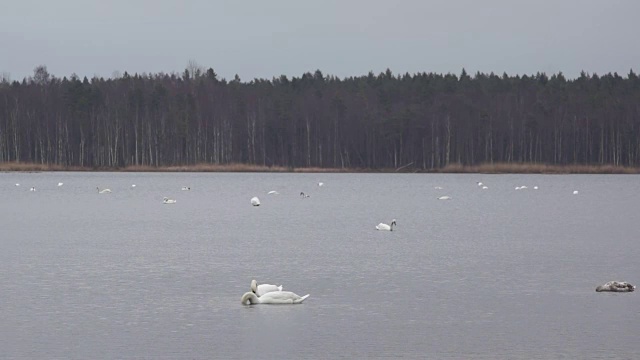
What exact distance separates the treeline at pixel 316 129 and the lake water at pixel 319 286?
5989 cm

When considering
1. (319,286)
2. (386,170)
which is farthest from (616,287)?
(386,170)

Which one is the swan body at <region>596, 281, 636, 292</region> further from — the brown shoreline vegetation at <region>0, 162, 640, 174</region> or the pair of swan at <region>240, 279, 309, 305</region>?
the brown shoreline vegetation at <region>0, 162, 640, 174</region>

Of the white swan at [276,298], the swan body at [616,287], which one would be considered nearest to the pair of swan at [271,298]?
the white swan at [276,298]

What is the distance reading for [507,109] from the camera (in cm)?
9756

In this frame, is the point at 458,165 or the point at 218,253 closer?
the point at 218,253

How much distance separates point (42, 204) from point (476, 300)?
31112mm

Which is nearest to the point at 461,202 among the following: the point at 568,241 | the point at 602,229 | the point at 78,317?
the point at 602,229

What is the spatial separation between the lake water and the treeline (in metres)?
59.9

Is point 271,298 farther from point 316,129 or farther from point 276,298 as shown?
point 316,129

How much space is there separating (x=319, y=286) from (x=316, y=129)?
8205 centimetres

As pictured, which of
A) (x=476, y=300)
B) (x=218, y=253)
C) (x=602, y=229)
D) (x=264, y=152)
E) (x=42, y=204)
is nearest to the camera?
(x=476, y=300)

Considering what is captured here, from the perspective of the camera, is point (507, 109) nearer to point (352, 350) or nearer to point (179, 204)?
point (179, 204)

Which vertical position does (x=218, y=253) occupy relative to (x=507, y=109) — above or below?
below

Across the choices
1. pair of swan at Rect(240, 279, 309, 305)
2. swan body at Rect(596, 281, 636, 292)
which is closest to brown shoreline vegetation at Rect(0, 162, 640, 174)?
swan body at Rect(596, 281, 636, 292)
